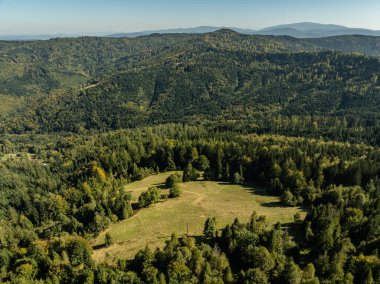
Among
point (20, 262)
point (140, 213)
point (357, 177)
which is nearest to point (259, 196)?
point (357, 177)

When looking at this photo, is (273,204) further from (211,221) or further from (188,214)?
(211,221)

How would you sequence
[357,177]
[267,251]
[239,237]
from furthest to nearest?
[357,177] → [239,237] → [267,251]

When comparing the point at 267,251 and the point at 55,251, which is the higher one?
the point at 267,251

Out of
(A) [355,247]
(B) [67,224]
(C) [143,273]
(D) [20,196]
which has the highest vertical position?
(A) [355,247]

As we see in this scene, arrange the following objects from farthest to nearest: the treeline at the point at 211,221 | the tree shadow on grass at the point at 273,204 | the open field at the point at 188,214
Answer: the tree shadow on grass at the point at 273,204 → the open field at the point at 188,214 → the treeline at the point at 211,221

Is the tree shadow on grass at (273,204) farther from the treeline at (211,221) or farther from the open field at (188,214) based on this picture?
the treeline at (211,221)

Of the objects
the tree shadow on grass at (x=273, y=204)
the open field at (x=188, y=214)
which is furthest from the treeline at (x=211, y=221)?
the open field at (x=188, y=214)

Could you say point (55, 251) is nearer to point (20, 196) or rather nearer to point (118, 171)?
point (118, 171)

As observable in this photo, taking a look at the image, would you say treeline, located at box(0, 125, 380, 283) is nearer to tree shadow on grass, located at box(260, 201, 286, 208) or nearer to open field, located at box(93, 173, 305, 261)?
tree shadow on grass, located at box(260, 201, 286, 208)

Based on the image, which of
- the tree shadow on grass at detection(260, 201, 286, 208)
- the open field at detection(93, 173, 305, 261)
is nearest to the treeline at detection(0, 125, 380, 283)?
the tree shadow on grass at detection(260, 201, 286, 208)
